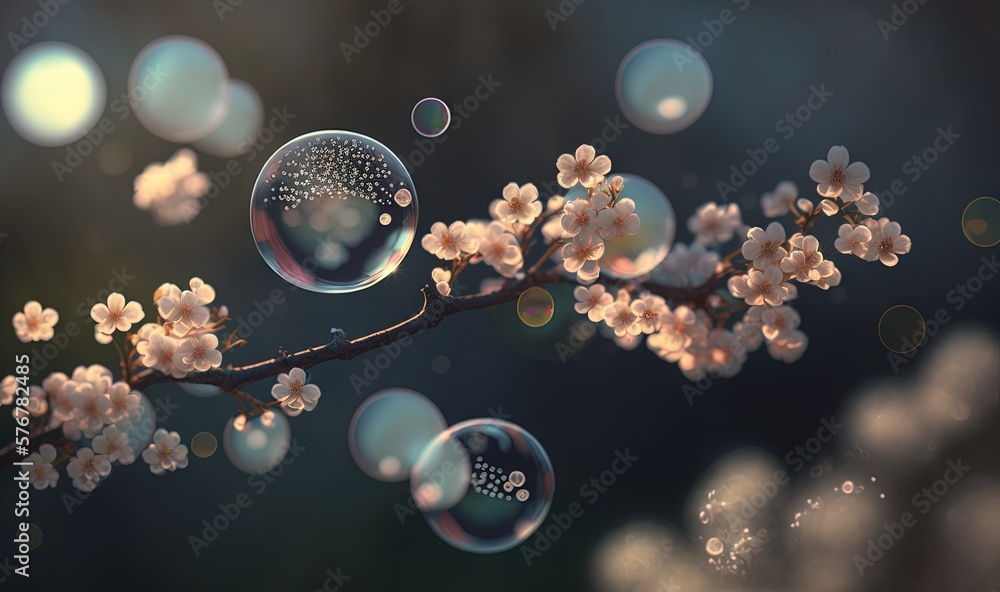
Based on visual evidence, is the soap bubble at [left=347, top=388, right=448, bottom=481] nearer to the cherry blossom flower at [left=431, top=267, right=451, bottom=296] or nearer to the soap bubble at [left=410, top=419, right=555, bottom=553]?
the soap bubble at [left=410, top=419, right=555, bottom=553]

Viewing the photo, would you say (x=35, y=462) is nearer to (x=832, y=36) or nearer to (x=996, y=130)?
(x=832, y=36)

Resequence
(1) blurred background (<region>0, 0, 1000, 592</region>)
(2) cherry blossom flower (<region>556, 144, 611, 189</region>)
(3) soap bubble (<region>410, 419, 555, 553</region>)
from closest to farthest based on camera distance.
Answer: (2) cherry blossom flower (<region>556, 144, 611, 189</region>)
(3) soap bubble (<region>410, 419, 555, 553</region>)
(1) blurred background (<region>0, 0, 1000, 592</region>)

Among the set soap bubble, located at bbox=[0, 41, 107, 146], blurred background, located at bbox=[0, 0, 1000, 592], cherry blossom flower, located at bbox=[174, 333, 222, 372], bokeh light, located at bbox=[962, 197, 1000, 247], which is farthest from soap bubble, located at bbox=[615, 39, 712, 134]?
cherry blossom flower, located at bbox=[174, 333, 222, 372]

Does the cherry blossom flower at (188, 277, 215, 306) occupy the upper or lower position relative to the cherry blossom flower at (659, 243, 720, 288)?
lower

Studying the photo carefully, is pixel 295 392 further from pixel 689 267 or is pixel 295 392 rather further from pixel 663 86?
pixel 663 86

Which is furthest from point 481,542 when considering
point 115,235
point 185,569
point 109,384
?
point 115,235

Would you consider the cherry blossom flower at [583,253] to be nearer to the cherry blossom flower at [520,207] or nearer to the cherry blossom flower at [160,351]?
the cherry blossom flower at [520,207]
